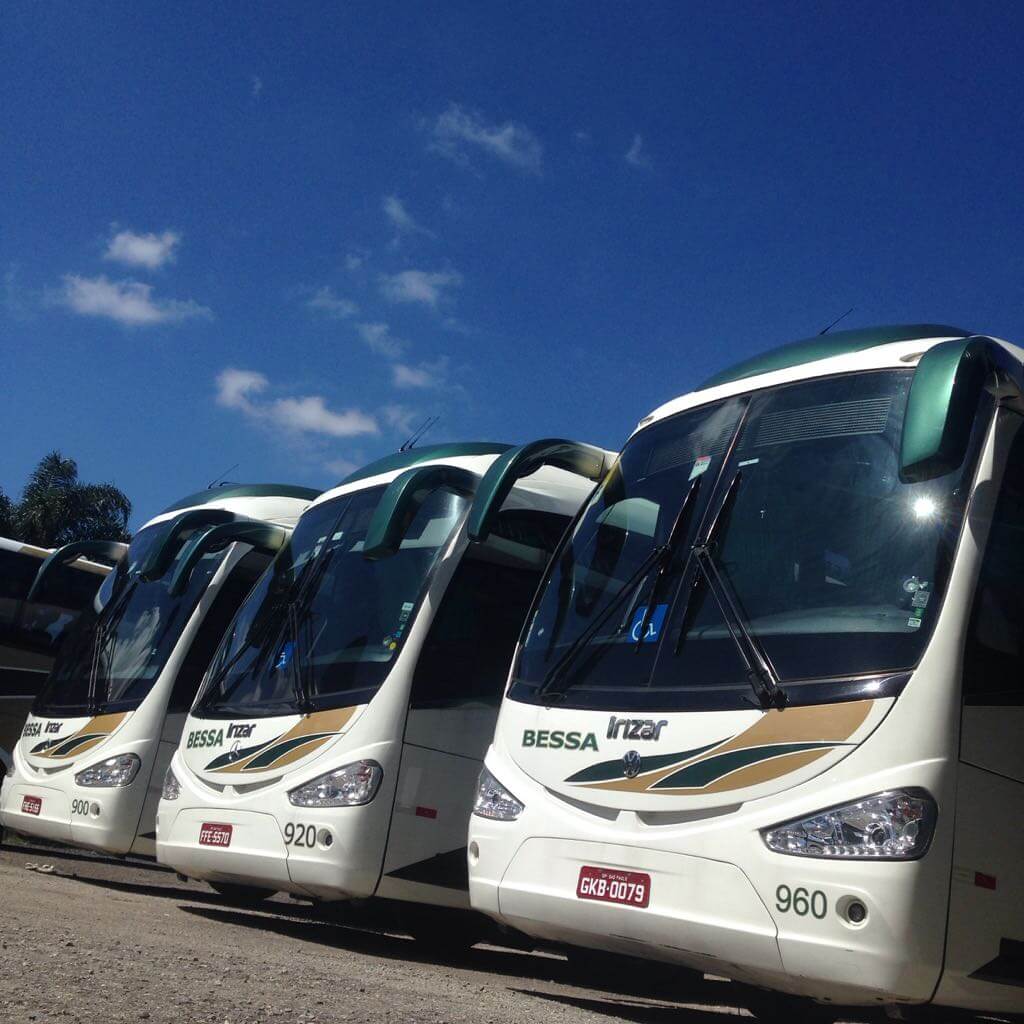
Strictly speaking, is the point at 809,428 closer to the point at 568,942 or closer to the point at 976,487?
the point at 976,487

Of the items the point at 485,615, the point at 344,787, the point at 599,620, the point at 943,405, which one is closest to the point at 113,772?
the point at 344,787

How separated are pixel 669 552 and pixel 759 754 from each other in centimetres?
123

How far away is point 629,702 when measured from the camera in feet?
19.0

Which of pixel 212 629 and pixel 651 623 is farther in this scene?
pixel 212 629

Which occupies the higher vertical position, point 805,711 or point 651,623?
point 651,623

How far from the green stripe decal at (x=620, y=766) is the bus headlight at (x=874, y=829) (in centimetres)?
57

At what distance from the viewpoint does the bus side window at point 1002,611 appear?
200 inches

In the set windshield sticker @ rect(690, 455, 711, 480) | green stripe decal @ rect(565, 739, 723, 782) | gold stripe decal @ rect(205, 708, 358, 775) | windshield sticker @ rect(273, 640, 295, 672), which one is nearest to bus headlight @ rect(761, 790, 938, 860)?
green stripe decal @ rect(565, 739, 723, 782)

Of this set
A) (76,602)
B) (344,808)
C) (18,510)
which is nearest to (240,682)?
(344,808)

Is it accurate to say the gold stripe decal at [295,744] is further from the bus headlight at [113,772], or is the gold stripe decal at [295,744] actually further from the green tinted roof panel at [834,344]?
the green tinted roof panel at [834,344]

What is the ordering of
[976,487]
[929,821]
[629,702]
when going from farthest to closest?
[629,702] < [976,487] < [929,821]

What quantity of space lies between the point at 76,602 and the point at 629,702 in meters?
9.74

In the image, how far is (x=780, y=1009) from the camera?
19.6ft

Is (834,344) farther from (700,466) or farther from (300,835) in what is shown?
(300,835)
